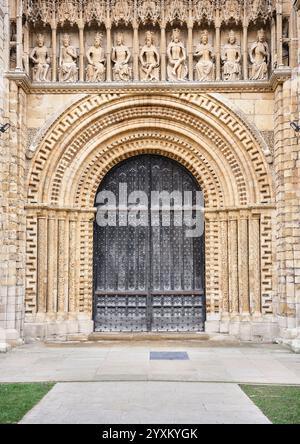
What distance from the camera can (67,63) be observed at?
48.9ft

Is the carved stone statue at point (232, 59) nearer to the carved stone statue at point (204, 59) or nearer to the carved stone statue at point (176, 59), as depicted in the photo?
the carved stone statue at point (204, 59)

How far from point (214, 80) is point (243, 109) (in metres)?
1.03

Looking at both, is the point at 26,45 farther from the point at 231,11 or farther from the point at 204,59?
the point at 231,11

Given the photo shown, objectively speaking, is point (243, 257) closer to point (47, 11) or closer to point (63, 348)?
point (63, 348)

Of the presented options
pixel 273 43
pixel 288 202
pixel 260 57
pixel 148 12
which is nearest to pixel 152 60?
pixel 148 12

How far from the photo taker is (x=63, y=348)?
1338 cm

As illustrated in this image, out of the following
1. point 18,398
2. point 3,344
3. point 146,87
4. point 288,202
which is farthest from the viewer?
point 146,87

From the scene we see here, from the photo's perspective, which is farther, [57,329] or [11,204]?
[57,329]

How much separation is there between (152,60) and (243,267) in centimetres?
567

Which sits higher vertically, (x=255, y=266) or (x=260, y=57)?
(x=260, y=57)

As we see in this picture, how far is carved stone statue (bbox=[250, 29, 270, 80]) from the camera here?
14708 millimetres

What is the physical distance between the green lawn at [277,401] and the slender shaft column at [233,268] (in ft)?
17.9

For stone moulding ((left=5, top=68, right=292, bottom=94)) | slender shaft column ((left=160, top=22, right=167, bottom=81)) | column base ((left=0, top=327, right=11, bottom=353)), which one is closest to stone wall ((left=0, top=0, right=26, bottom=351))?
column base ((left=0, top=327, right=11, bottom=353))
